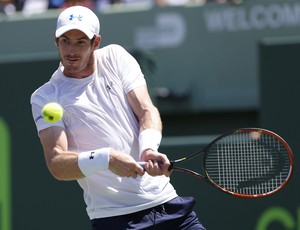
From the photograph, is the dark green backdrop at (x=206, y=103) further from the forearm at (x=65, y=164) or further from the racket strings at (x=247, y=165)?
the forearm at (x=65, y=164)

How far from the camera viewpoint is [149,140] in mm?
5035

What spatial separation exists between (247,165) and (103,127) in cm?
99

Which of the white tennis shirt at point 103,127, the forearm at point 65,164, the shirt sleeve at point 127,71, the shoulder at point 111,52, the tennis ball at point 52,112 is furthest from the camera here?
the shoulder at point 111,52

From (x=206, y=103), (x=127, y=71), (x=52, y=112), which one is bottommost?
(x=206, y=103)

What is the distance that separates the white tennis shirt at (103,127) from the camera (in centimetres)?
520

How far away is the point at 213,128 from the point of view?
11.2 metres

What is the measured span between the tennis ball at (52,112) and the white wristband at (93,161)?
0.86ft

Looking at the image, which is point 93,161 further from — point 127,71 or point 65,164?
point 127,71

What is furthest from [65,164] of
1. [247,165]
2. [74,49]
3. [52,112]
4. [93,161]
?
[247,165]

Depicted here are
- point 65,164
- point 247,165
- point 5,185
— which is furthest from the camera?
point 5,185

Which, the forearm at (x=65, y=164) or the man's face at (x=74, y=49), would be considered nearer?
the forearm at (x=65, y=164)

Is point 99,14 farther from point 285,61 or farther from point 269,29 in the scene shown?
point 285,61

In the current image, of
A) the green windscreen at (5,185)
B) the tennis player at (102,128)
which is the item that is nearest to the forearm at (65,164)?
the tennis player at (102,128)

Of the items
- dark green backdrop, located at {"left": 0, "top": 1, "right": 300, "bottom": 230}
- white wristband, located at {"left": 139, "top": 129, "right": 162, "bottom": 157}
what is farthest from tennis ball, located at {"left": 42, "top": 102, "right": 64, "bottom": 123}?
dark green backdrop, located at {"left": 0, "top": 1, "right": 300, "bottom": 230}
